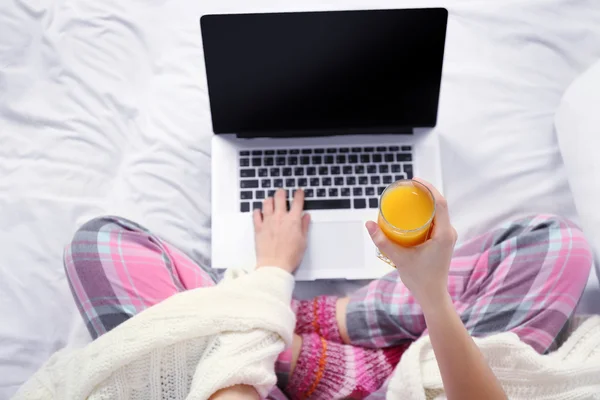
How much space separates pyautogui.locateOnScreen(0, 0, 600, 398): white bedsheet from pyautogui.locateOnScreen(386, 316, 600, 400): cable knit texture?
0.26 metres

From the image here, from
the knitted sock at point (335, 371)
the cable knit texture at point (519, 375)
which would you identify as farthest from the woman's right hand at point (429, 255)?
the knitted sock at point (335, 371)

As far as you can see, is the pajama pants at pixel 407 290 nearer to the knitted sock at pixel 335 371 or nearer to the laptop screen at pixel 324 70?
the knitted sock at pixel 335 371

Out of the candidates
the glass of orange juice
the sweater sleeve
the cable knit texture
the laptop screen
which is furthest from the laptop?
the glass of orange juice

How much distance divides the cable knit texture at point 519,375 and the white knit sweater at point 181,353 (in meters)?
0.20

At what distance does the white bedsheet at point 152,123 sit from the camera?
45.5 inches

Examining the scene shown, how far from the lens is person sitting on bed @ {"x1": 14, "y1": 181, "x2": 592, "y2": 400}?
101 centimetres

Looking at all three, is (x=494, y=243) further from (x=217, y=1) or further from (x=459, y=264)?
(x=217, y=1)

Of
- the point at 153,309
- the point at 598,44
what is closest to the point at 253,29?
the point at 153,309

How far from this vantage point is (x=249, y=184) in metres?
1.12

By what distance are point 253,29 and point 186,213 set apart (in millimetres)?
412

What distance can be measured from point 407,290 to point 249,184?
35cm

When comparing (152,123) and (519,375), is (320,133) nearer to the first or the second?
(152,123)

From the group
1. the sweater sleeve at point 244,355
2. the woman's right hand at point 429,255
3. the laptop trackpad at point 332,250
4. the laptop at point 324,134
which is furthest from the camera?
the laptop trackpad at point 332,250

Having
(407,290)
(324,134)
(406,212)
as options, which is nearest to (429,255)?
(406,212)
